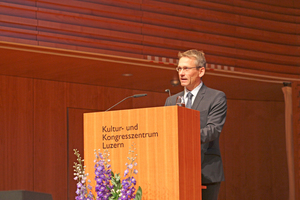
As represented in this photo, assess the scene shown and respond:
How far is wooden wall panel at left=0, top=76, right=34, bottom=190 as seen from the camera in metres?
6.22

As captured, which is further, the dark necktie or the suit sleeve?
the dark necktie

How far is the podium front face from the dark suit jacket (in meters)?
0.18

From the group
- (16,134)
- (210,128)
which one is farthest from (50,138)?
(210,128)

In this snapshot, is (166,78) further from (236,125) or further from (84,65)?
(236,125)

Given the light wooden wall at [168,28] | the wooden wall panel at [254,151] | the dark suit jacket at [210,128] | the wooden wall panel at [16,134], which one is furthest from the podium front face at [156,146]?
the wooden wall panel at [254,151]

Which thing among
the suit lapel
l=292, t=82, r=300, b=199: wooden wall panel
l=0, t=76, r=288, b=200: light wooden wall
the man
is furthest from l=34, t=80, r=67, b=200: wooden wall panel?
the suit lapel

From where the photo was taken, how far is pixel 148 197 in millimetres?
2262

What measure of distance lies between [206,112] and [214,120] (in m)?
0.10

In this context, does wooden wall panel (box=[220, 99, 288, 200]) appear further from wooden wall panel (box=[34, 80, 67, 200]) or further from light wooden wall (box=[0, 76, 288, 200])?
wooden wall panel (box=[34, 80, 67, 200])

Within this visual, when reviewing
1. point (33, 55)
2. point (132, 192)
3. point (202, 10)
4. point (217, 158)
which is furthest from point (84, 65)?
point (132, 192)

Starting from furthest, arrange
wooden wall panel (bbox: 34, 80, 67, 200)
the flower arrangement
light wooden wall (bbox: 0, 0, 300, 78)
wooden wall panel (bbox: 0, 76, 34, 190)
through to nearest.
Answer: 1. wooden wall panel (bbox: 34, 80, 67, 200)
2. wooden wall panel (bbox: 0, 76, 34, 190)
3. light wooden wall (bbox: 0, 0, 300, 78)
4. the flower arrangement

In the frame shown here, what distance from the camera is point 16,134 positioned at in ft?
20.8

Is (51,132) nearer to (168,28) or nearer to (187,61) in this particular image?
(168,28)

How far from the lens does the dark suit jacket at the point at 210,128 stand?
8.51ft
